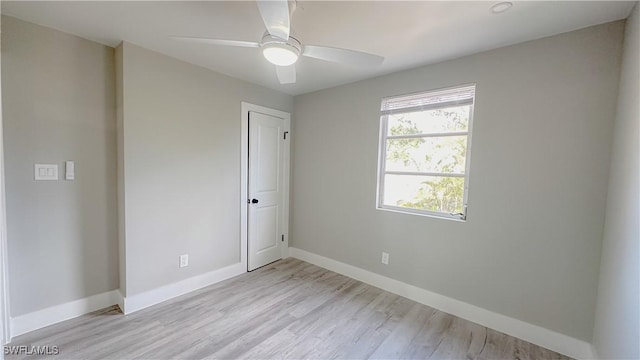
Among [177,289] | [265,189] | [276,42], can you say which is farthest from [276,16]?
[177,289]

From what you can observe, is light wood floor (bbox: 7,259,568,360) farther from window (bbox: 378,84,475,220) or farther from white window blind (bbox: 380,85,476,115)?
white window blind (bbox: 380,85,476,115)

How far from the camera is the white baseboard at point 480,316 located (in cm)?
189

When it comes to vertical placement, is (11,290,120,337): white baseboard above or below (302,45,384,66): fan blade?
below

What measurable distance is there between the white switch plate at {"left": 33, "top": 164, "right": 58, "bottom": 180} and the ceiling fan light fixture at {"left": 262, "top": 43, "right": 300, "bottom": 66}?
1992 mm

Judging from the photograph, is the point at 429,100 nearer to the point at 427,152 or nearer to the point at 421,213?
the point at 427,152

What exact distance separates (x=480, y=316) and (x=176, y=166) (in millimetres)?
3166

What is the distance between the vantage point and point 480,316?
2262 mm

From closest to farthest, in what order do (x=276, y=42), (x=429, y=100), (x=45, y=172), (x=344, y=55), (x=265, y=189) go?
(x=276, y=42)
(x=344, y=55)
(x=45, y=172)
(x=429, y=100)
(x=265, y=189)

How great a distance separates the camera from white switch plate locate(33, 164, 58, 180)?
6.48ft

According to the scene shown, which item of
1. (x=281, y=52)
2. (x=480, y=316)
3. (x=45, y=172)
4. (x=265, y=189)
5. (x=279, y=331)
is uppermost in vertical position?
(x=281, y=52)

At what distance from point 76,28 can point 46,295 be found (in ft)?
6.99

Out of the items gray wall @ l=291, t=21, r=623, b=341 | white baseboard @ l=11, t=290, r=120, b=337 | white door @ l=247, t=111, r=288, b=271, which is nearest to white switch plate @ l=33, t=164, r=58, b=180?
white baseboard @ l=11, t=290, r=120, b=337

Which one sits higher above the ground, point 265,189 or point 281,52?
point 281,52

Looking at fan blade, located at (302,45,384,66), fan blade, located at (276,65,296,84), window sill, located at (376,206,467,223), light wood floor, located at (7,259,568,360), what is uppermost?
fan blade, located at (302,45,384,66)
